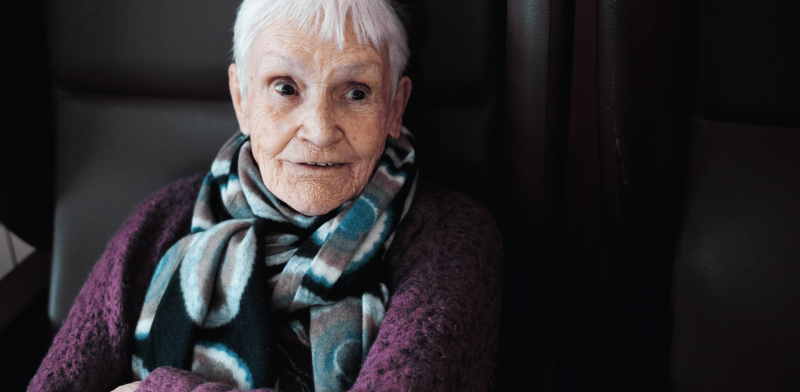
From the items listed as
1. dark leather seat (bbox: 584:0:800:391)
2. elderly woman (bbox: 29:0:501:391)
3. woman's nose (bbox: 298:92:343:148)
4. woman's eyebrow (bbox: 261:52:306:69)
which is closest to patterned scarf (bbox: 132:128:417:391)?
elderly woman (bbox: 29:0:501:391)

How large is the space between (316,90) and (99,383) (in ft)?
1.99

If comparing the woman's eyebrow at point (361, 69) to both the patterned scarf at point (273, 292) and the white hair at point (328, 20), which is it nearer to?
the white hair at point (328, 20)

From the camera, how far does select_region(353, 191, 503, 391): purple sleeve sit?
774 mm

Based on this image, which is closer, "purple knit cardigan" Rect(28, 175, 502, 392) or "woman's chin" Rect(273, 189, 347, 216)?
"purple knit cardigan" Rect(28, 175, 502, 392)

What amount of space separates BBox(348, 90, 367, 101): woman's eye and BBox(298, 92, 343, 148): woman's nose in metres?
0.05

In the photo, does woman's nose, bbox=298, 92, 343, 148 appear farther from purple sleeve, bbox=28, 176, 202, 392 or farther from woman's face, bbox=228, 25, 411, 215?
purple sleeve, bbox=28, 176, 202, 392

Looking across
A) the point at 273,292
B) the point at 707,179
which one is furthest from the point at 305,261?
the point at 707,179

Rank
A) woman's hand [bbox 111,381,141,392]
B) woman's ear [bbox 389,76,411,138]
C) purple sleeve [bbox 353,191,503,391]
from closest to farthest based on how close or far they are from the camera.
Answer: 1. purple sleeve [bbox 353,191,503,391]
2. woman's hand [bbox 111,381,141,392]
3. woman's ear [bbox 389,76,411,138]

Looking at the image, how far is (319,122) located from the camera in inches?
35.4

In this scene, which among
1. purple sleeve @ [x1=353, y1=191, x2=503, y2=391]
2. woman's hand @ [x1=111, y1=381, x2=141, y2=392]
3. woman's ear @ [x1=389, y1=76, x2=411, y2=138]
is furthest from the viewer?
woman's ear @ [x1=389, y1=76, x2=411, y2=138]

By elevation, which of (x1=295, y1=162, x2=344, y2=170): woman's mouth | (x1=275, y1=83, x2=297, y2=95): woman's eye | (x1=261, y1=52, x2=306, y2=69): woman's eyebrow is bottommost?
(x1=295, y1=162, x2=344, y2=170): woman's mouth

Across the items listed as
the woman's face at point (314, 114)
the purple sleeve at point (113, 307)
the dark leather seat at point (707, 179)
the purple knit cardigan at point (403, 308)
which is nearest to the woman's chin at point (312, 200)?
the woman's face at point (314, 114)

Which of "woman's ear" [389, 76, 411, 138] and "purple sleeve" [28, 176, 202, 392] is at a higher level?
"woman's ear" [389, 76, 411, 138]

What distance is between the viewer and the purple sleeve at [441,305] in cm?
77
